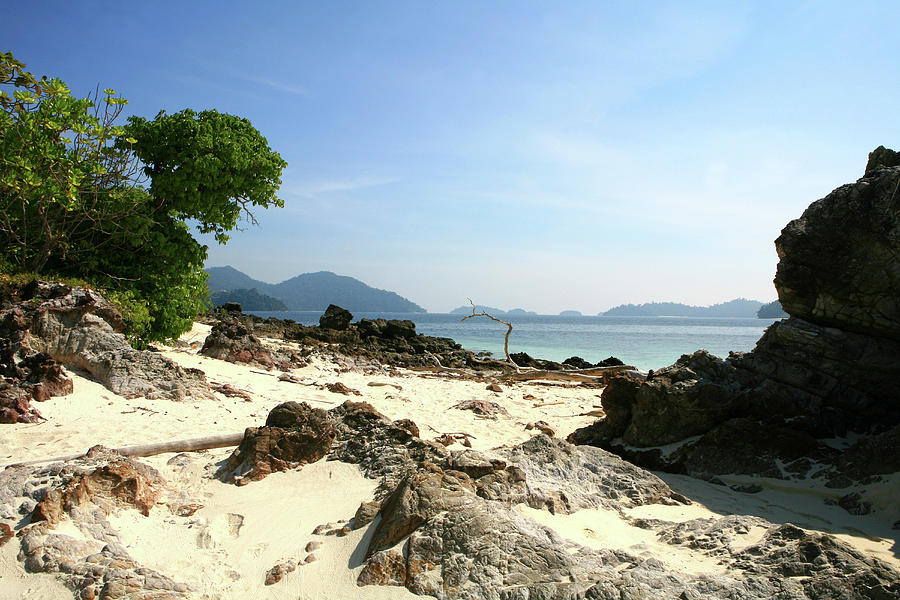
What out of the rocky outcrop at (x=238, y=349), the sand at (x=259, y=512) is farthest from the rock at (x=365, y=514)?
the rocky outcrop at (x=238, y=349)

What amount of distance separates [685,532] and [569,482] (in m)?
1.11

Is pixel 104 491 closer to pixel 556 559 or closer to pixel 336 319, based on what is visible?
pixel 556 559

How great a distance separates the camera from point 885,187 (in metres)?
6.59

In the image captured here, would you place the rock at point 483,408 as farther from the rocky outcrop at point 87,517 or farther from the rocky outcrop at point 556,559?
the rocky outcrop at point 87,517

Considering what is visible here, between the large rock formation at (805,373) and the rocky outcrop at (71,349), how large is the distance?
6.92 m

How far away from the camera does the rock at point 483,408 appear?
9.79 metres

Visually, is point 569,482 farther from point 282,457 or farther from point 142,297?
point 142,297

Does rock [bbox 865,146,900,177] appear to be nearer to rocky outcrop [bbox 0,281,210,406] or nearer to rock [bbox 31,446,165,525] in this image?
rock [bbox 31,446,165,525]

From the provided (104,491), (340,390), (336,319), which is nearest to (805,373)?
(104,491)

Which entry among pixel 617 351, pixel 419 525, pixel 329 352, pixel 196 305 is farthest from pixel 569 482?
pixel 617 351

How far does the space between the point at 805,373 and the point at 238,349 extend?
38.2 ft

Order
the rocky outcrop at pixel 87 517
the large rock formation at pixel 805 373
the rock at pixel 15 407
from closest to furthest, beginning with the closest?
the rocky outcrop at pixel 87 517, the rock at pixel 15 407, the large rock formation at pixel 805 373

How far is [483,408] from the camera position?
997 centimetres

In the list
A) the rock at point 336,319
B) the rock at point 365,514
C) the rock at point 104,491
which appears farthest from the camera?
the rock at point 336,319
